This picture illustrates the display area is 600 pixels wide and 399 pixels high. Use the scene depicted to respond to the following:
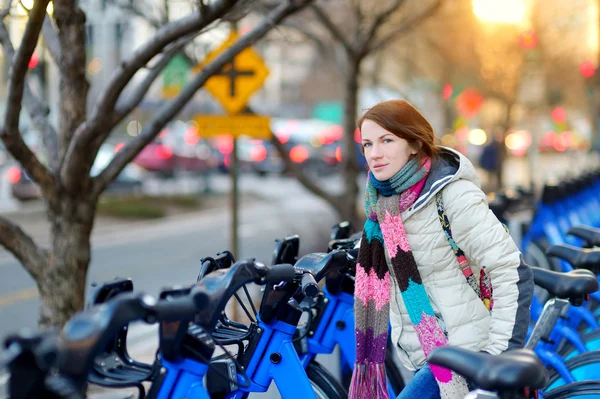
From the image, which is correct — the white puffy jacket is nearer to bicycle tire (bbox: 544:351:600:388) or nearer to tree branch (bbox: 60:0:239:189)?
bicycle tire (bbox: 544:351:600:388)

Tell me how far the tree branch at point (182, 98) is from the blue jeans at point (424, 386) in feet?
8.81

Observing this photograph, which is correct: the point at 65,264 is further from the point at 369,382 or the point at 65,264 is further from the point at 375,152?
the point at 375,152

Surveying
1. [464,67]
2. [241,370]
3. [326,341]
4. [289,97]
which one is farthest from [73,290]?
[289,97]

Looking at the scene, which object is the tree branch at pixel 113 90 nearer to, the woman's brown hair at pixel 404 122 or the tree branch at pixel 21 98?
the tree branch at pixel 21 98

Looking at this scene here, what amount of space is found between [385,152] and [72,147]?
2.51 metres

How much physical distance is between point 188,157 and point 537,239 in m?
Result: 27.0

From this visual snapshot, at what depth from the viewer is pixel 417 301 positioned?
2803mm

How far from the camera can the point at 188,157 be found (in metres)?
33.4

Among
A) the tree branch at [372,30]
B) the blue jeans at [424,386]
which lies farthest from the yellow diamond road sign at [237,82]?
the blue jeans at [424,386]

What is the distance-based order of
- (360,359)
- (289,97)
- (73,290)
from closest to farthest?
(360,359) < (73,290) < (289,97)

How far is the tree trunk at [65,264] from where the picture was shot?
16.7ft

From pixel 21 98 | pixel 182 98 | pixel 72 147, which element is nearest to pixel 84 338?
pixel 21 98

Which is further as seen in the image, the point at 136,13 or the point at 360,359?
the point at 136,13

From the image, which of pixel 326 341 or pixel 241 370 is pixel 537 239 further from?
pixel 241 370
